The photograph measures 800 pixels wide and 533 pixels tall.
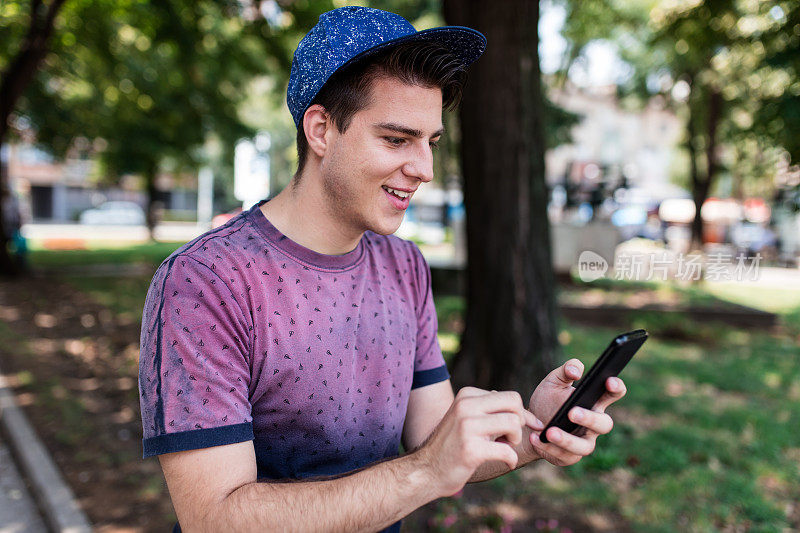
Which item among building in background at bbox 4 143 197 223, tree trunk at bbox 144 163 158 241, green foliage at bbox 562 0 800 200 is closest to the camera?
green foliage at bbox 562 0 800 200

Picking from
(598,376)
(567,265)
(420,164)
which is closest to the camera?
(598,376)

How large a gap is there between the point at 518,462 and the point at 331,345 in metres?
0.67

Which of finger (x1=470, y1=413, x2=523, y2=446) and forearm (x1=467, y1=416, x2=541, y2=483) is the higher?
finger (x1=470, y1=413, x2=523, y2=446)

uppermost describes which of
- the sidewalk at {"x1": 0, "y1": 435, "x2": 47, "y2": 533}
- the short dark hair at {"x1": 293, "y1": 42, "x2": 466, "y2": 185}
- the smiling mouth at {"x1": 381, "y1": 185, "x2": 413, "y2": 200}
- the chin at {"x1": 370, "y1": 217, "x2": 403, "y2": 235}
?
the short dark hair at {"x1": 293, "y1": 42, "x2": 466, "y2": 185}

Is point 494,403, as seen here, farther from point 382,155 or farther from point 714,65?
point 714,65

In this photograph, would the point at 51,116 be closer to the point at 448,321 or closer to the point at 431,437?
the point at 448,321

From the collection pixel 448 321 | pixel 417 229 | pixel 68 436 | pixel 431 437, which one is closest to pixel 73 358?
pixel 68 436

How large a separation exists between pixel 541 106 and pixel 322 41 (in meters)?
3.99

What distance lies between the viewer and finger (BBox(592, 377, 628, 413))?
150 cm

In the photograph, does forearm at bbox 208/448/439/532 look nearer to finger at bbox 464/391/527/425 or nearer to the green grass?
finger at bbox 464/391/527/425

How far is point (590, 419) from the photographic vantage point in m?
1.47

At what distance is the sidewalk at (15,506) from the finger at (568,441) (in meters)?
3.86

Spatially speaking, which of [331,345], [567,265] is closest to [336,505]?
[331,345]

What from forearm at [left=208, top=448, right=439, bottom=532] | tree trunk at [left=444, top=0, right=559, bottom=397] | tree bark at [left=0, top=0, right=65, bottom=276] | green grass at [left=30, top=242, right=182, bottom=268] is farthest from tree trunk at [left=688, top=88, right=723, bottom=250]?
forearm at [left=208, top=448, right=439, bottom=532]
